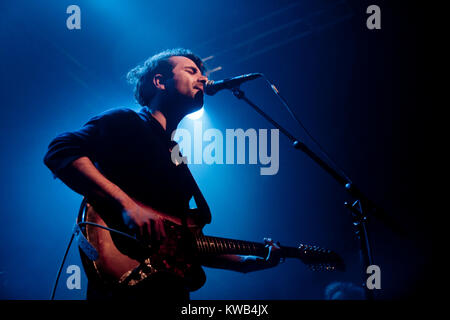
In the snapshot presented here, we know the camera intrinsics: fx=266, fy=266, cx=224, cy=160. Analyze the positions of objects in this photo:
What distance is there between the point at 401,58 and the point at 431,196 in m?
2.25

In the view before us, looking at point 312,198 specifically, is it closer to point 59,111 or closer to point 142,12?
point 142,12

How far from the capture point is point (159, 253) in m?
1.38

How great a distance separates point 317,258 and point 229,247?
112 cm

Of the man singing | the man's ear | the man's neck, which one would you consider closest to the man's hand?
the man singing

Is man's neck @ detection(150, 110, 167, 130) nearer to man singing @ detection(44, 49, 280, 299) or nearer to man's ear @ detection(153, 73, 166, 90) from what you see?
man singing @ detection(44, 49, 280, 299)

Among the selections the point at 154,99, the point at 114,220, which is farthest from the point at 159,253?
the point at 154,99
